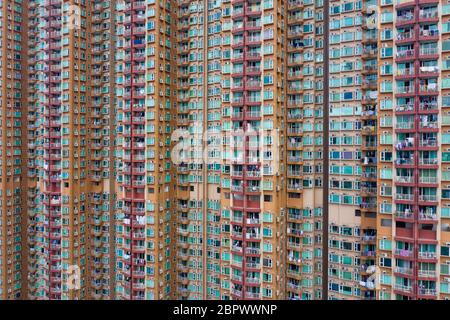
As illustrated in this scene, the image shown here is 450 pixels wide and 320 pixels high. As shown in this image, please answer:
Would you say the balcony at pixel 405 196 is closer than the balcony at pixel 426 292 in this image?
No

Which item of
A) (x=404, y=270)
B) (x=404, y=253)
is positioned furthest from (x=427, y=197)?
(x=404, y=270)

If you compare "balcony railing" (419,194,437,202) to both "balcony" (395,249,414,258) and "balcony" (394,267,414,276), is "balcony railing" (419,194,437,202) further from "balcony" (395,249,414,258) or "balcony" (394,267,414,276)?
"balcony" (394,267,414,276)

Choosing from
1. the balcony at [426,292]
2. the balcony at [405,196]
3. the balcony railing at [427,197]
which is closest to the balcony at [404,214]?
the balcony at [405,196]

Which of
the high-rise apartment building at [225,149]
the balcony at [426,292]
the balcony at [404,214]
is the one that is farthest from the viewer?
the high-rise apartment building at [225,149]

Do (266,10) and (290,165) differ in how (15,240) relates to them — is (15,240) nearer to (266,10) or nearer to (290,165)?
(290,165)

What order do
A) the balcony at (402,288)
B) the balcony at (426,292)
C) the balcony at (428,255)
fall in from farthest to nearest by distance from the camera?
the balcony at (402,288) < the balcony at (428,255) < the balcony at (426,292)

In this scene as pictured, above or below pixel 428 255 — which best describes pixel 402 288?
below

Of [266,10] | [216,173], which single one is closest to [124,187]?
[216,173]

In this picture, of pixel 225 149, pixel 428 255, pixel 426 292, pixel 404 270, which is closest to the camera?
pixel 426 292

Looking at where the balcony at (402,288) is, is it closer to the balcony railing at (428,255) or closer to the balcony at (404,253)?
the balcony at (404,253)

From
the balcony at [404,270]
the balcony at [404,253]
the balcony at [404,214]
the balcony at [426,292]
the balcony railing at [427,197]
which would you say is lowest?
the balcony at [426,292]

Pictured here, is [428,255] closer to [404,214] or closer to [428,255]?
[428,255]
